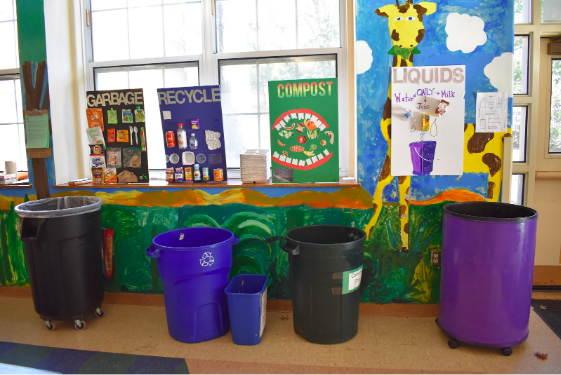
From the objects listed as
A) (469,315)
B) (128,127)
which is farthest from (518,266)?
(128,127)

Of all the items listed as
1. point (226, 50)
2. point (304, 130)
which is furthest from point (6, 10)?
point (304, 130)

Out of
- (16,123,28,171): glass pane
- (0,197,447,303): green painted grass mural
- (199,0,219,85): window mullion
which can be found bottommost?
(0,197,447,303): green painted grass mural

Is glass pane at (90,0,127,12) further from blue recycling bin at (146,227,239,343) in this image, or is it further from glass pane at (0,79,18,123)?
blue recycling bin at (146,227,239,343)

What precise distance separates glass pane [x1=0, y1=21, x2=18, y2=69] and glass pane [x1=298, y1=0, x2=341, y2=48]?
2.72 meters

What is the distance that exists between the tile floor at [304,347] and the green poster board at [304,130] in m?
1.08

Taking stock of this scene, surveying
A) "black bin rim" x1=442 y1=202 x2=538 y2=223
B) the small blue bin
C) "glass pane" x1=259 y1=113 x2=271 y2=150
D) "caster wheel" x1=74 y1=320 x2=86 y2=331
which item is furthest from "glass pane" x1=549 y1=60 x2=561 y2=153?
"caster wheel" x1=74 y1=320 x2=86 y2=331

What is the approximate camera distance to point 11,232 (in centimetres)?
310

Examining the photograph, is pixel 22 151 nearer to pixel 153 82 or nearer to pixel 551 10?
pixel 153 82

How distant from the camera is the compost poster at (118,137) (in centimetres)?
289

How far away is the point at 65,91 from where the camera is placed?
3.13 meters

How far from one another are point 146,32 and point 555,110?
3457mm

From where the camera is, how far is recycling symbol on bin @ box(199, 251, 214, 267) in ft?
7.38

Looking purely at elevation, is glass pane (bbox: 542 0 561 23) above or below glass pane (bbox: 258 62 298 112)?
above

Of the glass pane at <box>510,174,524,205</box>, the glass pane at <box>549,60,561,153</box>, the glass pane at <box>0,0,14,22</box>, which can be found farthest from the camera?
the glass pane at <box>0,0,14,22</box>
